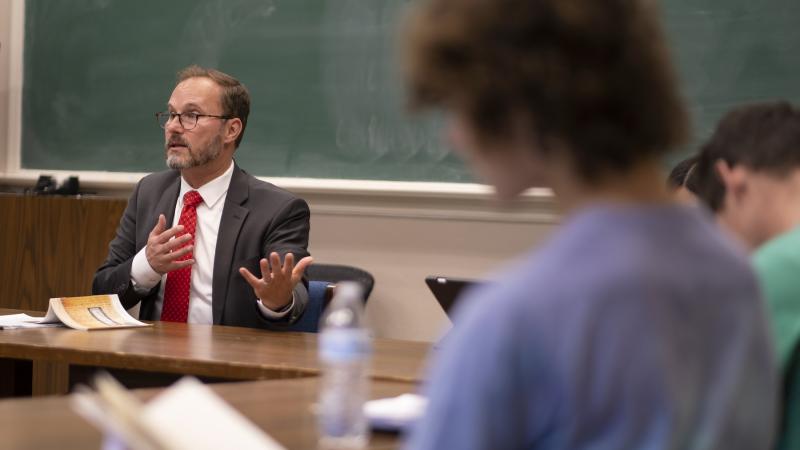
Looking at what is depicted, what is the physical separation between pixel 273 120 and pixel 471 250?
1.06 meters

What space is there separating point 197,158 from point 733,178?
2.30 meters

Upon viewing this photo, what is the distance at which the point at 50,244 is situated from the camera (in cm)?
495

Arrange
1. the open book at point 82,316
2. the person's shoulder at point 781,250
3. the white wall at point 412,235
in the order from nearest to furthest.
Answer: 1. the person's shoulder at point 781,250
2. the open book at point 82,316
3. the white wall at point 412,235

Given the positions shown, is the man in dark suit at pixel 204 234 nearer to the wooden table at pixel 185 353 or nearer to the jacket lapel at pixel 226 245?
the jacket lapel at pixel 226 245

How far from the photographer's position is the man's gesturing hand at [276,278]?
3.09 m

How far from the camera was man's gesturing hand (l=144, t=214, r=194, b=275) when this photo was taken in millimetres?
3260

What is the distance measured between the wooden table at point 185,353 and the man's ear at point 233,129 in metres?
0.90

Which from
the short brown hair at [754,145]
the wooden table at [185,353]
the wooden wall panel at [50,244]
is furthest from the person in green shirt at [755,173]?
the wooden wall panel at [50,244]

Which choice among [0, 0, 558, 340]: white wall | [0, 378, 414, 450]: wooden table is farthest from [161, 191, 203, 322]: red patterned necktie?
[0, 378, 414, 450]: wooden table

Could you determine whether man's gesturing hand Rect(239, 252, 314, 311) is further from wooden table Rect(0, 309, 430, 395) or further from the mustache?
the mustache

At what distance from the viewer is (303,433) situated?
1761mm

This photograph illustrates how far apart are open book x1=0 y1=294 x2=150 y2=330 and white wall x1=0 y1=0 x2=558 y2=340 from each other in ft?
5.22

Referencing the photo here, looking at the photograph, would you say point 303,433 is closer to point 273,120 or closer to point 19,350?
point 19,350

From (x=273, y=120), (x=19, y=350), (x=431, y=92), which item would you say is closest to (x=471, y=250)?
(x=273, y=120)
